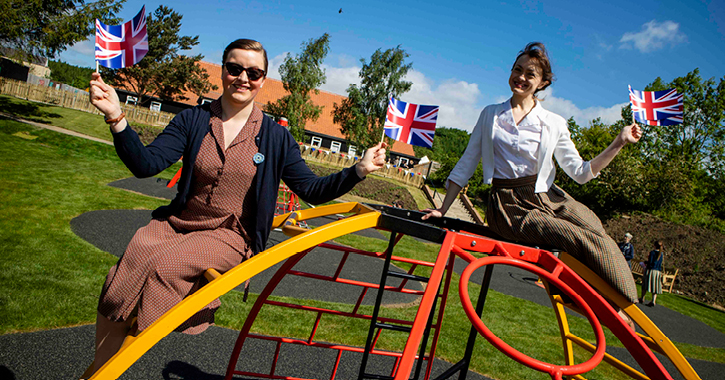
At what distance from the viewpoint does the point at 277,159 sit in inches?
84.3

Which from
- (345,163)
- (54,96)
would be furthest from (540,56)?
(54,96)

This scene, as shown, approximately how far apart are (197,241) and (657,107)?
338 cm

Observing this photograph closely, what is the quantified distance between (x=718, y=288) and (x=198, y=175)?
2155cm

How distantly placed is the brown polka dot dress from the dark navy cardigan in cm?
4

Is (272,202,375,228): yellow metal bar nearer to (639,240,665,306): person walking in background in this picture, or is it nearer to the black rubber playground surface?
the black rubber playground surface

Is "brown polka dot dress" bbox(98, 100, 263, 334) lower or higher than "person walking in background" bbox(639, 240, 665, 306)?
higher

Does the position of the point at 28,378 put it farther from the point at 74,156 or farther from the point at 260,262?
the point at 74,156

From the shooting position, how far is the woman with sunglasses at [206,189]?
1765mm

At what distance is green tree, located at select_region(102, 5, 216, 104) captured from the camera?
28.2 meters

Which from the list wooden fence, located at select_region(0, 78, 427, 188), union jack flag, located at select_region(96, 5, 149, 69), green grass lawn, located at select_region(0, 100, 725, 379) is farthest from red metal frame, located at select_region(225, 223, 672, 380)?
wooden fence, located at select_region(0, 78, 427, 188)

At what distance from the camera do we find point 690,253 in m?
18.5

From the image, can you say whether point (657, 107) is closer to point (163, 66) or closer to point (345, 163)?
point (345, 163)

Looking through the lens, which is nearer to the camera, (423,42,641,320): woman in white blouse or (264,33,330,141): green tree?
(423,42,641,320): woman in white blouse

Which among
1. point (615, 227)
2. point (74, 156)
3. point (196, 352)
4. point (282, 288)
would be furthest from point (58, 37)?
point (615, 227)
